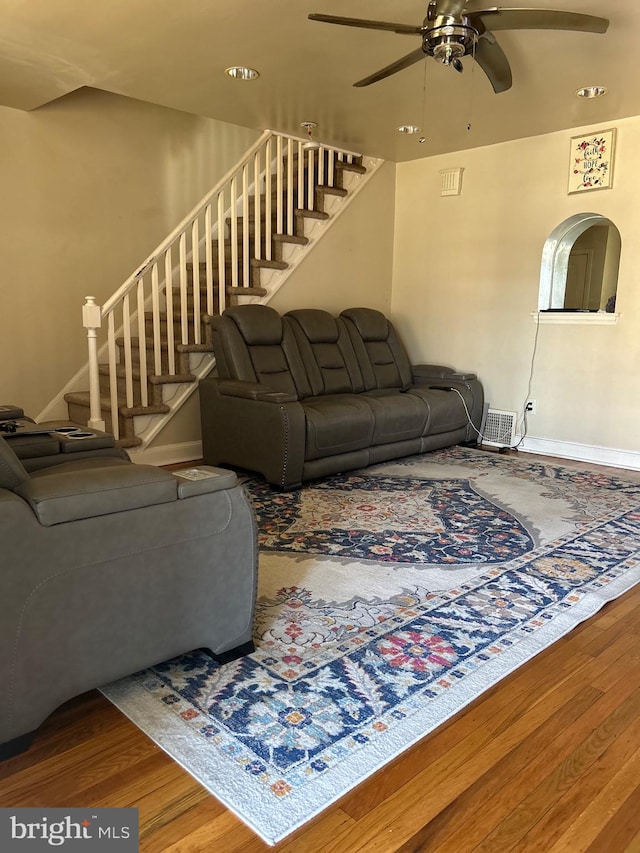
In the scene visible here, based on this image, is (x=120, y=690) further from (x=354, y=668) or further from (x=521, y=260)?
(x=521, y=260)

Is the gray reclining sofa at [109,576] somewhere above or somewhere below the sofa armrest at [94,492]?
below

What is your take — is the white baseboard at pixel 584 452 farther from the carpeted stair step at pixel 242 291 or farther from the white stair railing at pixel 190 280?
the white stair railing at pixel 190 280

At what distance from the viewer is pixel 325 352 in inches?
188

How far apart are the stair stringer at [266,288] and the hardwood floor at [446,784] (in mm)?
2717

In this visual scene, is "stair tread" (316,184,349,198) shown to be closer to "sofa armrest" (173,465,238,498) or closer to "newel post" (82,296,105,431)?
"newel post" (82,296,105,431)

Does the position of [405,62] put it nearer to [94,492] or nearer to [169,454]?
[94,492]

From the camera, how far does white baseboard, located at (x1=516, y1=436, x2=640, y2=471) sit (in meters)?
4.49

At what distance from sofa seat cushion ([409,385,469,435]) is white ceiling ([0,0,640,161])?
1.96 m

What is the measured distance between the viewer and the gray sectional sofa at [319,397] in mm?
3752

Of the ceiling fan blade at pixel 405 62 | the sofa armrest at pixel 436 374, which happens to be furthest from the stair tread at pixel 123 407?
the ceiling fan blade at pixel 405 62

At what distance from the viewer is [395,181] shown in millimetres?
5809
